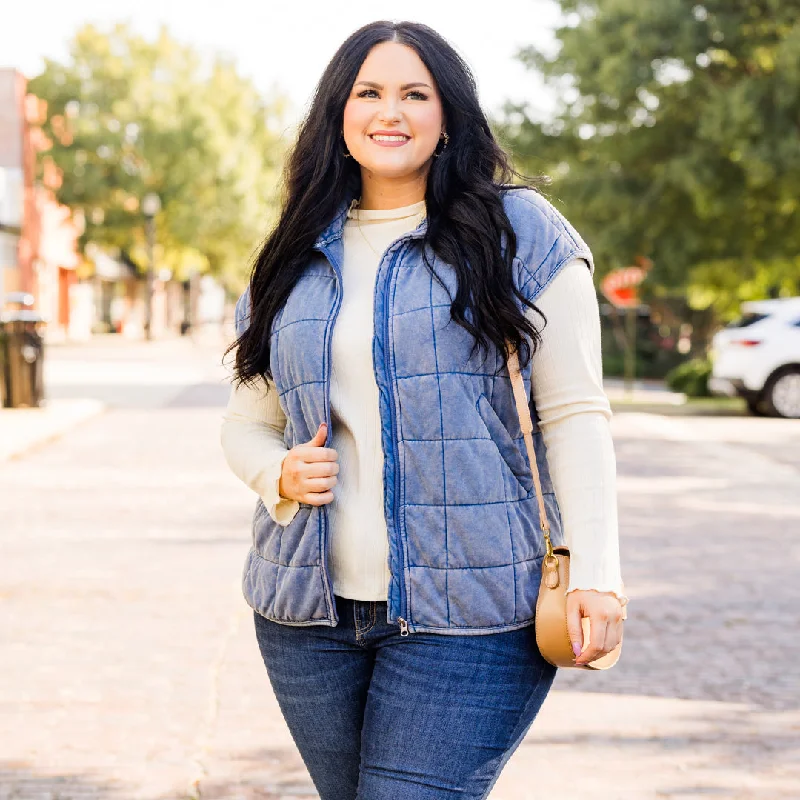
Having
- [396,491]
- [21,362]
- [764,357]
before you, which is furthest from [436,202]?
[764,357]

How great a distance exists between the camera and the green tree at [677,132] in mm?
23766

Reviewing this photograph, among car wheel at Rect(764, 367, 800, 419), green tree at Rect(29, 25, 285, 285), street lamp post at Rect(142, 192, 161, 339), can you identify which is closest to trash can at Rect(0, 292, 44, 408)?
car wheel at Rect(764, 367, 800, 419)

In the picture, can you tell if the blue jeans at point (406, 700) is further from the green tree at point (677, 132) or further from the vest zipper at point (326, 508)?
the green tree at point (677, 132)

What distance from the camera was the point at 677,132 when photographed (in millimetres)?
25719

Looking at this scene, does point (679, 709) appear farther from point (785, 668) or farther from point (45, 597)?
point (45, 597)

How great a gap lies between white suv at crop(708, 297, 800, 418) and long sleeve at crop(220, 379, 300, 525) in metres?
19.0

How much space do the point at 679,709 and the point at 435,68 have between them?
3.39 meters

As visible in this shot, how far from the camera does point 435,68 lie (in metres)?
2.56

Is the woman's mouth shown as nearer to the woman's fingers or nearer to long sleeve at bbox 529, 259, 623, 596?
long sleeve at bbox 529, 259, 623, 596

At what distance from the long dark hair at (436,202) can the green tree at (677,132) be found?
849 inches

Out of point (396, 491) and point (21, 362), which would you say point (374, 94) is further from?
point (21, 362)

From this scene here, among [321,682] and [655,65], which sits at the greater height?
[655,65]

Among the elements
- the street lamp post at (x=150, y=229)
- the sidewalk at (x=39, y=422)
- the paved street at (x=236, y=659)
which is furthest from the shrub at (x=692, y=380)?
the street lamp post at (x=150, y=229)

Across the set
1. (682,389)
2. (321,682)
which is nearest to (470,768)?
(321,682)
